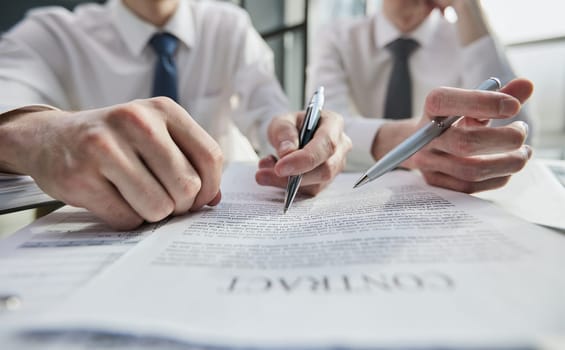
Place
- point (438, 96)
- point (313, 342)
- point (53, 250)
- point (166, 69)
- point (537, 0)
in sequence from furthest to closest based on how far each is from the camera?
point (537, 0)
point (166, 69)
point (438, 96)
point (53, 250)
point (313, 342)

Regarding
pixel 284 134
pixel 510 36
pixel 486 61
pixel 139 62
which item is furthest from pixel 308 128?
pixel 510 36

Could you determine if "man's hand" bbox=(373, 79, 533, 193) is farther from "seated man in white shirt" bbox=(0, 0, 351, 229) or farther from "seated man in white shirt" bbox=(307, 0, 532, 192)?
"seated man in white shirt" bbox=(0, 0, 351, 229)

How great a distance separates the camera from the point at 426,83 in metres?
0.98

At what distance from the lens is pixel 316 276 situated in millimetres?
197

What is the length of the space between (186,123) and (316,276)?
194 millimetres

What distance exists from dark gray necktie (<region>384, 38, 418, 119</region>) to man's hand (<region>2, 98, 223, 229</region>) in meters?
0.70

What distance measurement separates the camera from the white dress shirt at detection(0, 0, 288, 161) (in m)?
0.85

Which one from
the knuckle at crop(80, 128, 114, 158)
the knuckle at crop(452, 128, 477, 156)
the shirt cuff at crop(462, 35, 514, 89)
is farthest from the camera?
the shirt cuff at crop(462, 35, 514, 89)

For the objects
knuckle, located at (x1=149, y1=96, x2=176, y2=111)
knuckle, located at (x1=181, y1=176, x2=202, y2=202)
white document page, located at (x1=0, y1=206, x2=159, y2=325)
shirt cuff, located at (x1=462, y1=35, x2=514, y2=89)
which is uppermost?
shirt cuff, located at (x1=462, y1=35, x2=514, y2=89)

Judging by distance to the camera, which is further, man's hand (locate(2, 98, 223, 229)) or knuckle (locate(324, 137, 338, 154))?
knuckle (locate(324, 137, 338, 154))

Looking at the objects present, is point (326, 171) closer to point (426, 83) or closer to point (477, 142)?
point (477, 142)

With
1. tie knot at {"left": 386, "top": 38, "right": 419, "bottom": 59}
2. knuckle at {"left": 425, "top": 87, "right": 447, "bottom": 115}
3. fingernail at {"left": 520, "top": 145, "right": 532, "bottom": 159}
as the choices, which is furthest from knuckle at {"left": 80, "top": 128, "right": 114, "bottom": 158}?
tie knot at {"left": 386, "top": 38, "right": 419, "bottom": 59}

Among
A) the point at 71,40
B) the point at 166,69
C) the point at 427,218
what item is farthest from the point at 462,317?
the point at 71,40

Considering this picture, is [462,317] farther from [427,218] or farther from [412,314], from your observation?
[427,218]
